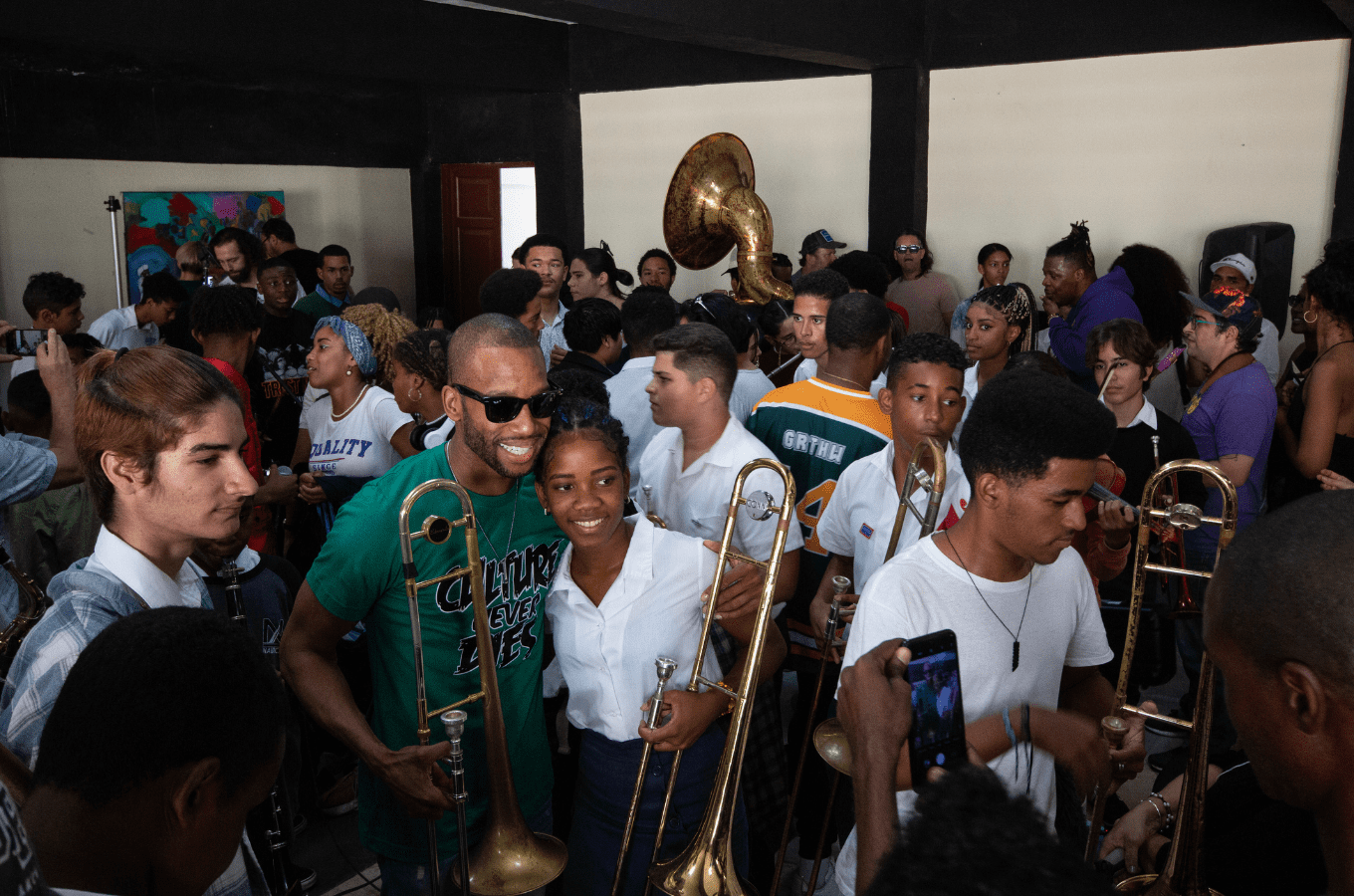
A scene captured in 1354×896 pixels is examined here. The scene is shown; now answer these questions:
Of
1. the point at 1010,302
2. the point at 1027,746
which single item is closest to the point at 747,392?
the point at 1010,302

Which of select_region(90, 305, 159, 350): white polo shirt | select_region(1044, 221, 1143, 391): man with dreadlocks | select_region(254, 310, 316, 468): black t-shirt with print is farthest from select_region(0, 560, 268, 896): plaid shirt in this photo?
select_region(90, 305, 159, 350): white polo shirt

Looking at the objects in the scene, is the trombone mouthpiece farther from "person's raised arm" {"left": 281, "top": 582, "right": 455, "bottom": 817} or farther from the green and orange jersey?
the green and orange jersey

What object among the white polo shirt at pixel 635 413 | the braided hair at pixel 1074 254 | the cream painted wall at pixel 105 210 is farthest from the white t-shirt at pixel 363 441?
the cream painted wall at pixel 105 210

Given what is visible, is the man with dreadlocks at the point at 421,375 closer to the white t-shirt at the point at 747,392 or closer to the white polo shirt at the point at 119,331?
the white t-shirt at the point at 747,392

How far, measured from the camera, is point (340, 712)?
215 cm

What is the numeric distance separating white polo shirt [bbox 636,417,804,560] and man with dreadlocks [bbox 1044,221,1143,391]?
269cm

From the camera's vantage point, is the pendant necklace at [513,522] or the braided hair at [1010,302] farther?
the braided hair at [1010,302]

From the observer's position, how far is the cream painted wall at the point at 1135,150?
6723 mm

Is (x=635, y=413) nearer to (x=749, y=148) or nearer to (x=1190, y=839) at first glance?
(x=1190, y=839)

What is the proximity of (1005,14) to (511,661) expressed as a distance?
7.43 m

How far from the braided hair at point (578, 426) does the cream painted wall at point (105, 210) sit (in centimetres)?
845

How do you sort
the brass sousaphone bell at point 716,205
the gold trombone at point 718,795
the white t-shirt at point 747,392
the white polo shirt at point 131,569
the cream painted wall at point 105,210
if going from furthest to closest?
1. the cream painted wall at point 105,210
2. the brass sousaphone bell at point 716,205
3. the white t-shirt at point 747,392
4. the gold trombone at point 718,795
5. the white polo shirt at point 131,569

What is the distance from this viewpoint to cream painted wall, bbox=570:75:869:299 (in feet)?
29.1

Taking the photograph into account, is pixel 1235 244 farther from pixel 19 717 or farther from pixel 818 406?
pixel 19 717
